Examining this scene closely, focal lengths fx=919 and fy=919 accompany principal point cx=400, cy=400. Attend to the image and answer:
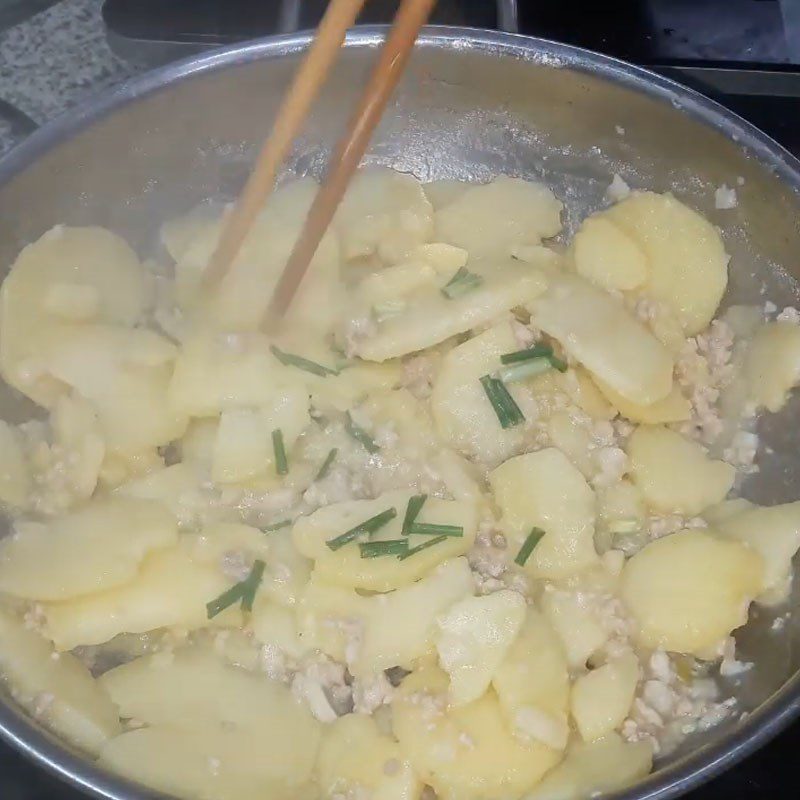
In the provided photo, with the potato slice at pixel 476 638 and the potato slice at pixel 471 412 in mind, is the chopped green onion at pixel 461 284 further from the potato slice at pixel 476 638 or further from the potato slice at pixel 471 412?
the potato slice at pixel 476 638

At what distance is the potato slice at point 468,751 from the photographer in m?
1.28

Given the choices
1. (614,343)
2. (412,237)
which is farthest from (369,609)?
(412,237)

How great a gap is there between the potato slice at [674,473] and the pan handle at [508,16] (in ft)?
3.14

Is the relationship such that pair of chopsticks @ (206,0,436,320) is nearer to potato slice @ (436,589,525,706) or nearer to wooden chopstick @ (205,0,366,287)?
wooden chopstick @ (205,0,366,287)

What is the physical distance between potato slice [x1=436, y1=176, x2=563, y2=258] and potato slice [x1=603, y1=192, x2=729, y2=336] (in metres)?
0.18

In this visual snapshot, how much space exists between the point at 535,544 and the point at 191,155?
1.08 metres

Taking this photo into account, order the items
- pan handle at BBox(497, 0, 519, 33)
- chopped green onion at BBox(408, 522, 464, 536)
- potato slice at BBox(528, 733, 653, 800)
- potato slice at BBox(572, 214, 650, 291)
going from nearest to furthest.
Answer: potato slice at BBox(528, 733, 653, 800) → chopped green onion at BBox(408, 522, 464, 536) → potato slice at BBox(572, 214, 650, 291) → pan handle at BBox(497, 0, 519, 33)

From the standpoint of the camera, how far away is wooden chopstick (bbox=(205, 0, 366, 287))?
141cm

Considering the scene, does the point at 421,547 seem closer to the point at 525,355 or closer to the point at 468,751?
the point at 468,751

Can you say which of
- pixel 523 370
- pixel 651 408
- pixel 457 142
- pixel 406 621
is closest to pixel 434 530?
pixel 406 621

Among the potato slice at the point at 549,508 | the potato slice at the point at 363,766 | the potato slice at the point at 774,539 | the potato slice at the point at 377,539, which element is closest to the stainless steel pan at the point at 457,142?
the potato slice at the point at 774,539

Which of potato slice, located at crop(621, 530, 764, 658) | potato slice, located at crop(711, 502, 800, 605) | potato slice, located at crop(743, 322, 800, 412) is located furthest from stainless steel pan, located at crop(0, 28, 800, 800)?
potato slice, located at crop(621, 530, 764, 658)

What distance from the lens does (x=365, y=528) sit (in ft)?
4.84

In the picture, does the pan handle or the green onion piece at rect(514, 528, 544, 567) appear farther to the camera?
the pan handle
